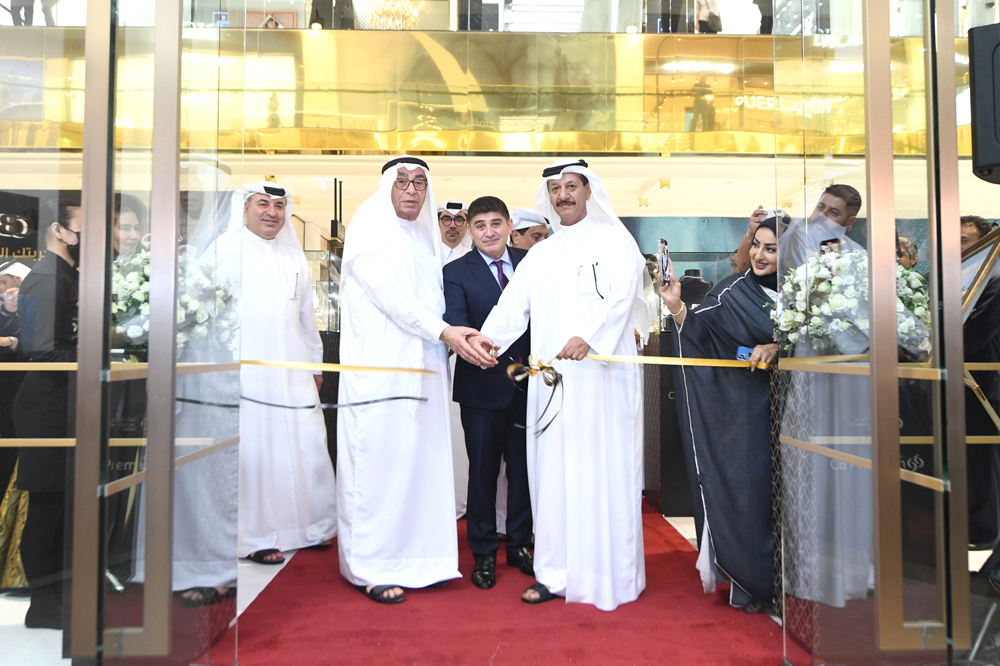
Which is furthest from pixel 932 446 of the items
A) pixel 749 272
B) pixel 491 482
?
pixel 491 482

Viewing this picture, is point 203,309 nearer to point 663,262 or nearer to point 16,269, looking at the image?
Result: point 16,269

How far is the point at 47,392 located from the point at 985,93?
8.87 feet

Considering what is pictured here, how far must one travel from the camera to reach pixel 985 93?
6.18 ft

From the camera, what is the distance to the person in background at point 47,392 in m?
2.11

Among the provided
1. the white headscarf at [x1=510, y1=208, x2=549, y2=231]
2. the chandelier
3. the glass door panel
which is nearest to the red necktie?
the white headscarf at [x1=510, y1=208, x2=549, y2=231]

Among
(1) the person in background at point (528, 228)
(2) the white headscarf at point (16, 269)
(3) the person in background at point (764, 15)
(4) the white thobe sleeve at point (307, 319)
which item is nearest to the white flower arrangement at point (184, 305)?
(2) the white headscarf at point (16, 269)

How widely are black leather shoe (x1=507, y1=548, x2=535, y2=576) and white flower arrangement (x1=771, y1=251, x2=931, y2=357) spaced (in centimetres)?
164

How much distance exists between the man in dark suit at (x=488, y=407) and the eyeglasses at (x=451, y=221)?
1.48 meters

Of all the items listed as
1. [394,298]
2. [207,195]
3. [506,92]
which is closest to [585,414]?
[394,298]

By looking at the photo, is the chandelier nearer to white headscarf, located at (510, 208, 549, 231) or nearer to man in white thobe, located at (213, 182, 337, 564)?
white headscarf, located at (510, 208, 549, 231)

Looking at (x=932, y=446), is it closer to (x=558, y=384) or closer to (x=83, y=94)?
(x=558, y=384)

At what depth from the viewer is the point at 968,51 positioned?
195 centimetres

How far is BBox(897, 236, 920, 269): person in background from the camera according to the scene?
79.7 inches

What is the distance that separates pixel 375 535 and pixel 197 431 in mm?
1174
